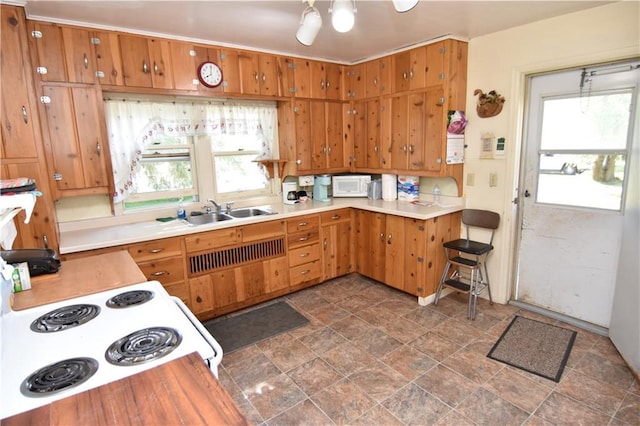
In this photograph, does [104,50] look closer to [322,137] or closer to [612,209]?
[322,137]

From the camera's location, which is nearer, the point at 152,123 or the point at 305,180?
the point at 152,123

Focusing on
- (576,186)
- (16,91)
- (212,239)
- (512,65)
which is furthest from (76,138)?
(576,186)

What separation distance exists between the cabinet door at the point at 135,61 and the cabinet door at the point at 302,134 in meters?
1.46

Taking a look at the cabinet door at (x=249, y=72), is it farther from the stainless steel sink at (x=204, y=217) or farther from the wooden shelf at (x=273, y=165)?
the stainless steel sink at (x=204, y=217)

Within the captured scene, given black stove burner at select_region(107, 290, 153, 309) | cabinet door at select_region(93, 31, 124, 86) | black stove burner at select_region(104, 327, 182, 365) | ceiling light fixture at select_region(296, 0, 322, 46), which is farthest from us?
cabinet door at select_region(93, 31, 124, 86)

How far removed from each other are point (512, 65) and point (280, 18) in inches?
79.2

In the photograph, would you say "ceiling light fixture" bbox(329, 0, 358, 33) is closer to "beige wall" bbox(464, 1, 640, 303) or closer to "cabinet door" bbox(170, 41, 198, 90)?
"cabinet door" bbox(170, 41, 198, 90)

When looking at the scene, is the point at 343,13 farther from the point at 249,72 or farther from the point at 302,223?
the point at 302,223

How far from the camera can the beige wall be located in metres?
2.52

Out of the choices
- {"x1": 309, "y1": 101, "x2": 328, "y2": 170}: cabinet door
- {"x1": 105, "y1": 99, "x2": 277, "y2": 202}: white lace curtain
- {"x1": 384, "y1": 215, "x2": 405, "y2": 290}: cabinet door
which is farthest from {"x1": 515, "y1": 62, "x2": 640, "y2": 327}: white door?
{"x1": 105, "y1": 99, "x2": 277, "y2": 202}: white lace curtain

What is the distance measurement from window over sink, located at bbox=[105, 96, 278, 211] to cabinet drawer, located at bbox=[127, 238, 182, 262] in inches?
25.8

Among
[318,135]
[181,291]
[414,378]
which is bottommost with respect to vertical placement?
[414,378]

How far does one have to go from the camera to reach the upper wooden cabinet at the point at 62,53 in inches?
99.0

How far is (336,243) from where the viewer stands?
394cm
